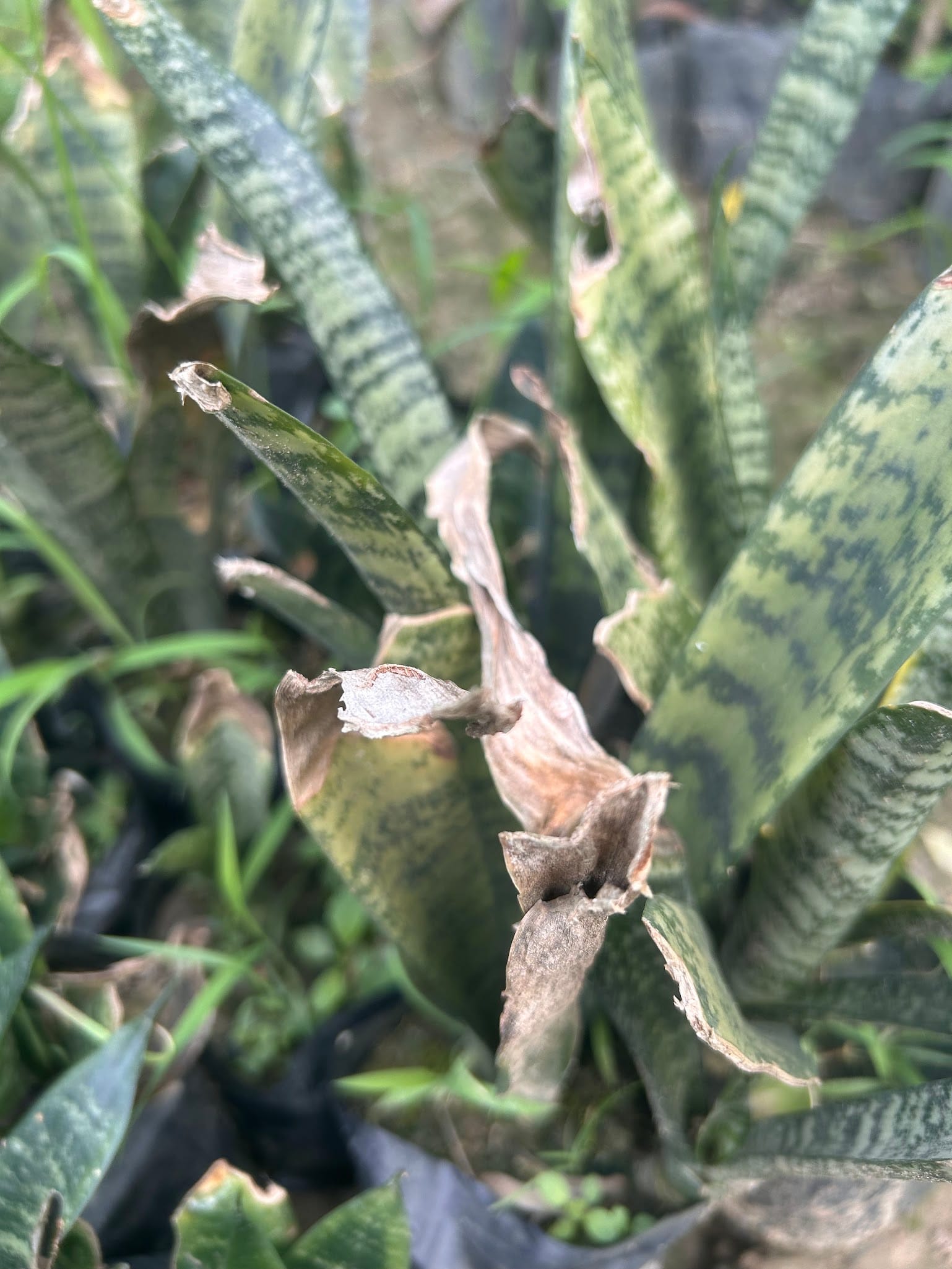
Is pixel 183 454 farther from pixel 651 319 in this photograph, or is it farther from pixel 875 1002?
pixel 875 1002

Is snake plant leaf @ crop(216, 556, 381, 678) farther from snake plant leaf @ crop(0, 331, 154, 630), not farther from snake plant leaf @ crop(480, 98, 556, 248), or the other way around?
snake plant leaf @ crop(480, 98, 556, 248)

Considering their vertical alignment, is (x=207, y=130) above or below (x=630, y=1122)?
above

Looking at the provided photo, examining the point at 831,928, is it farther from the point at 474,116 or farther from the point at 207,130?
the point at 474,116

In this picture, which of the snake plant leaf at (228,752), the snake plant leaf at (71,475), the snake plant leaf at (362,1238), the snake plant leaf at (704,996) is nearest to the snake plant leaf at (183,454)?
the snake plant leaf at (71,475)

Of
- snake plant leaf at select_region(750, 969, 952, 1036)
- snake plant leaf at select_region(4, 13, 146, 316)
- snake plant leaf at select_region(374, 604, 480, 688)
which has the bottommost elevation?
snake plant leaf at select_region(750, 969, 952, 1036)

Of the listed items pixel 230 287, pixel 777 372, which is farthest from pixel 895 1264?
pixel 777 372

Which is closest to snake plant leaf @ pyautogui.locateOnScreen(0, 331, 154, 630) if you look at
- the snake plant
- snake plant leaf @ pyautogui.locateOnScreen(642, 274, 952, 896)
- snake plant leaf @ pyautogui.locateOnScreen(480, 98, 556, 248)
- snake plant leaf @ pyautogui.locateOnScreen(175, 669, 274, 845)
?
the snake plant
